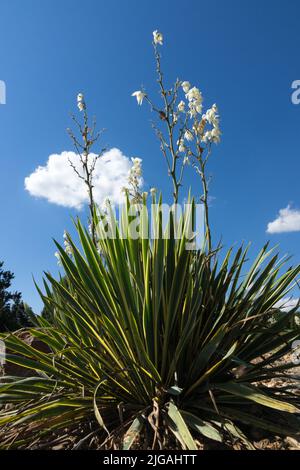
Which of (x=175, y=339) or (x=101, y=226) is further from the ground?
(x=101, y=226)

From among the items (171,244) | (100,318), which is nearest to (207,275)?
(171,244)

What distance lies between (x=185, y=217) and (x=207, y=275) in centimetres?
38

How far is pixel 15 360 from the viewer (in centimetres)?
276

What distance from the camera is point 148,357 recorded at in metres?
2.25

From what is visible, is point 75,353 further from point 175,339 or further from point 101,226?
point 101,226

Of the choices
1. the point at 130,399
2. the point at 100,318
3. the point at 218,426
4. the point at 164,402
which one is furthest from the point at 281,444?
the point at 100,318

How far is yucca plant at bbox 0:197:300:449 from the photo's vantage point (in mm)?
2273

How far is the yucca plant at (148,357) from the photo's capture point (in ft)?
7.46

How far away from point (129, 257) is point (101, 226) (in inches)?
15.8

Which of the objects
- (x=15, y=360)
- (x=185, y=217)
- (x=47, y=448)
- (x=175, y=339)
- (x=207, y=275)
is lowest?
(x=47, y=448)
